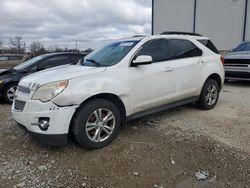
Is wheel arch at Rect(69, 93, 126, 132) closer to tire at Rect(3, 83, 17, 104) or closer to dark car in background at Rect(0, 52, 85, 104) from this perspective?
dark car in background at Rect(0, 52, 85, 104)

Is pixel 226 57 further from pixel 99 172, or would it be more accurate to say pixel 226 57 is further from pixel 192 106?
pixel 99 172

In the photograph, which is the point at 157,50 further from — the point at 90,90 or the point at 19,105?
the point at 19,105

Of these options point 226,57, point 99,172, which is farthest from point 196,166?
point 226,57

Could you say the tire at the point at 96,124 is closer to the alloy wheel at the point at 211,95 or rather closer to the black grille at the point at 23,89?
the black grille at the point at 23,89

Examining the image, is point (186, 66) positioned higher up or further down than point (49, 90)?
higher up

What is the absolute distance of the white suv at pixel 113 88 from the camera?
346cm

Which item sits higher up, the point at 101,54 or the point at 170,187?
the point at 101,54

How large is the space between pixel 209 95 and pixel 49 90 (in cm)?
368

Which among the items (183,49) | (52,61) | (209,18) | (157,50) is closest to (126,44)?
(157,50)

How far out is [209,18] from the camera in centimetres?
2134

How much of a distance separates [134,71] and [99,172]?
5.76ft

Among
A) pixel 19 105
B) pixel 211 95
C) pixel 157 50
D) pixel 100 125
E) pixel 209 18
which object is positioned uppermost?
pixel 209 18

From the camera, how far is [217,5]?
67.9 ft

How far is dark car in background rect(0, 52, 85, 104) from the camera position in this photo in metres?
7.10
